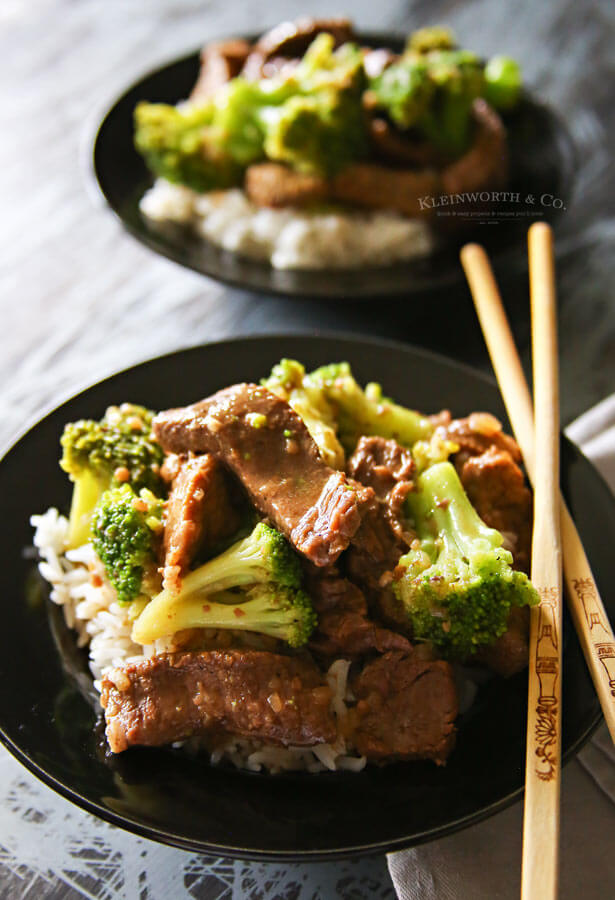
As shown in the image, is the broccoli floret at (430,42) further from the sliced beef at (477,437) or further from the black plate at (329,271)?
the sliced beef at (477,437)

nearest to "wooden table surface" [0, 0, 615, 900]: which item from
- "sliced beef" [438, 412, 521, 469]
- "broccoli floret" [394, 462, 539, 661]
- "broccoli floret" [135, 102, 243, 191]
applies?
"broccoli floret" [135, 102, 243, 191]

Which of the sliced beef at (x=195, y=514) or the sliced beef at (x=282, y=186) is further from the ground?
the sliced beef at (x=195, y=514)

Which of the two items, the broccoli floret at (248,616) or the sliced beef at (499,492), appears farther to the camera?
the sliced beef at (499,492)

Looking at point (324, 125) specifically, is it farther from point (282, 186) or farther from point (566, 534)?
point (566, 534)

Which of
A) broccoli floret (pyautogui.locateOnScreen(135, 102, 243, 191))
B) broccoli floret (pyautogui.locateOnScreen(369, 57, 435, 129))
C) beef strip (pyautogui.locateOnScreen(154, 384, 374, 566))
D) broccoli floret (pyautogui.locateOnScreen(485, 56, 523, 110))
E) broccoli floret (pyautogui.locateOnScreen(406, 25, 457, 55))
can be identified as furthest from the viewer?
broccoli floret (pyautogui.locateOnScreen(406, 25, 457, 55))

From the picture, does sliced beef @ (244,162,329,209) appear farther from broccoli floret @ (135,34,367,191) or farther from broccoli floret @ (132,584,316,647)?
broccoli floret @ (132,584,316,647)

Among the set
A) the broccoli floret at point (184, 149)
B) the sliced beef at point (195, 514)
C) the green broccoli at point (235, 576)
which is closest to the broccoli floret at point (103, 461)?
the sliced beef at point (195, 514)
